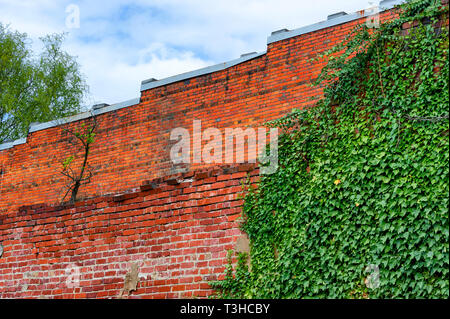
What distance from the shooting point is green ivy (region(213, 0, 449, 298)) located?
464cm

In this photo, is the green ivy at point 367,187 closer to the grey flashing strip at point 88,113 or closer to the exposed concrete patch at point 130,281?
the exposed concrete patch at point 130,281

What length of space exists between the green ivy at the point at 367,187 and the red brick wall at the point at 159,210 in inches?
19.4

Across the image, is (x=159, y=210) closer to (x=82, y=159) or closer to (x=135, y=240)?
(x=135, y=240)

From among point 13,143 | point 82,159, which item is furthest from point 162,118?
point 13,143

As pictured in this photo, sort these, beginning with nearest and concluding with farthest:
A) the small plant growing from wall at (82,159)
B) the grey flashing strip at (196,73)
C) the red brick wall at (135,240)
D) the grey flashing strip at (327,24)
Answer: the red brick wall at (135,240)
the grey flashing strip at (327,24)
the grey flashing strip at (196,73)
the small plant growing from wall at (82,159)

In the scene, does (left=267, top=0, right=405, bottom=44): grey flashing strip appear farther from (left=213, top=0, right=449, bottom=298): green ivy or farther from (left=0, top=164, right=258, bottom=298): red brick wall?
(left=0, top=164, right=258, bottom=298): red brick wall

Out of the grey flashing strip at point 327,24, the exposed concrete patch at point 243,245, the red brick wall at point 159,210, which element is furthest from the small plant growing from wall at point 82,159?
the exposed concrete patch at point 243,245

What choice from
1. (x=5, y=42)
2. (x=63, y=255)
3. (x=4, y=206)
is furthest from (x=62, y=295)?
(x=5, y=42)

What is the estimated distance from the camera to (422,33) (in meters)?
5.27

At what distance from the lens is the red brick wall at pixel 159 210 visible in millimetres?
5871

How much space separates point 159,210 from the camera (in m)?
6.21

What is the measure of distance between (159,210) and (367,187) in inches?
98.1

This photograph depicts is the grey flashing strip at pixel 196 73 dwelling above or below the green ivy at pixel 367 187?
above
